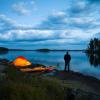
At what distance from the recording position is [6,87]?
11531 millimetres

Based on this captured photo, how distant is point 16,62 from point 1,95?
86.7 ft

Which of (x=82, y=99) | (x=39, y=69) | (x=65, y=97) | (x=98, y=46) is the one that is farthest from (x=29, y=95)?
(x=98, y=46)

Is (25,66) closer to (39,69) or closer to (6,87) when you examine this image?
(39,69)

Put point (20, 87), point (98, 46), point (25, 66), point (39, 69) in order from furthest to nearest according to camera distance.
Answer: point (98, 46) < point (25, 66) < point (39, 69) < point (20, 87)

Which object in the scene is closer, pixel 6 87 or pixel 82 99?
pixel 6 87

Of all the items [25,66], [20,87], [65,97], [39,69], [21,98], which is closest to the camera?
[21,98]

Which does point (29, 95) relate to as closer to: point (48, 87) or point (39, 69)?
point (48, 87)

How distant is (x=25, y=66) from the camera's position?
117 ft

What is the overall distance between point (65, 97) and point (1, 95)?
3391 millimetres

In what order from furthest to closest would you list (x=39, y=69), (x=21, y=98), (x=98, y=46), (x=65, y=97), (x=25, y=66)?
(x=98, y=46)
(x=25, y=66)
(x=39, y=69)
(x=65, y=97)
(x=21, y=98)

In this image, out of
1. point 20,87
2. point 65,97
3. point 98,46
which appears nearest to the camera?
point 20,87

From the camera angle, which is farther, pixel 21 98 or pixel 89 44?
pixel 89 44

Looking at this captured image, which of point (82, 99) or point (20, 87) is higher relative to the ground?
point (20, 87)

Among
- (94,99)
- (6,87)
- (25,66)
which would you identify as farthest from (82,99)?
(25,66)
